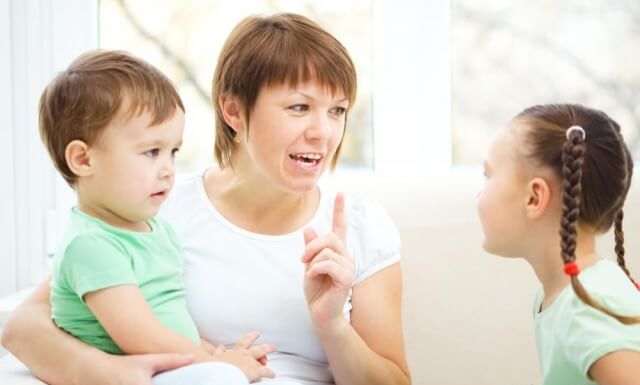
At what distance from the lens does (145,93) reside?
6.03 ft

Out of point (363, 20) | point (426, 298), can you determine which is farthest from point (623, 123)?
point (426, 298)

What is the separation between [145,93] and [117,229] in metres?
0.24

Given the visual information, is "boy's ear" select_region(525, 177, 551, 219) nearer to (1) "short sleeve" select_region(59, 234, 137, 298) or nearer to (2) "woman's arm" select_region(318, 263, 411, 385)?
(2) "woman's arm" select_region(318, 263, 411, 385)

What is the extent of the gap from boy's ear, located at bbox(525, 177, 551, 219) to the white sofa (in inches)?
22.8

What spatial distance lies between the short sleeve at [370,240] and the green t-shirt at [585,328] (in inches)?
14.9

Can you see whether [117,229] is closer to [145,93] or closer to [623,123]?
[145,93]

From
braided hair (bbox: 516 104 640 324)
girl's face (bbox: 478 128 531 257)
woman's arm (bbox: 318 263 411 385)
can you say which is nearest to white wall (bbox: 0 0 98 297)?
woman's arm (bbox: 318 263 411 385)

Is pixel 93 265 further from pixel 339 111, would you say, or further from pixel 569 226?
pixel 569 226

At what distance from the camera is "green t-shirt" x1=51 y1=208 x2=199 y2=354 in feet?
5.82

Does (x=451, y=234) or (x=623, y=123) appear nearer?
(x=451, y=234)

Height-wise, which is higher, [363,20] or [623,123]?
[363,20]

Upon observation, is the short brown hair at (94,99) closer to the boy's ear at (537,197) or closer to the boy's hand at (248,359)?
the boy's hand at (248,359)

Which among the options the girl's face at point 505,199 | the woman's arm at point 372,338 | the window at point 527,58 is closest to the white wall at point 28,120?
the window at point 527,58

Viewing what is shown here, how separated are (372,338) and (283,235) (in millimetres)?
269
